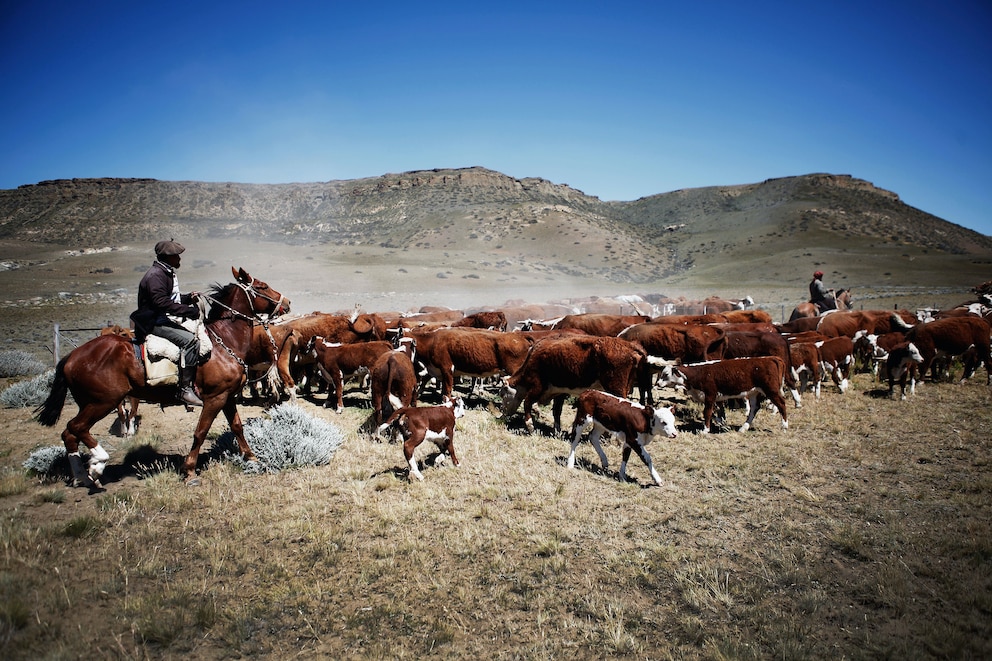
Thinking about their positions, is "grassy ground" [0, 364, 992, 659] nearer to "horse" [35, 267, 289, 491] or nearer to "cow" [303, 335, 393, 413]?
"horse" [35, 267, 289, 491]

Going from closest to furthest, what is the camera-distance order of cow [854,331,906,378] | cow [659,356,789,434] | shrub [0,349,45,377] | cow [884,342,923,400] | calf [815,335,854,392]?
cow [659,356,789,434]
cow [884,342,923,400]
calf [815,335,854,392]
cow [854,331,906,378]
shrub [0,349,45,377]

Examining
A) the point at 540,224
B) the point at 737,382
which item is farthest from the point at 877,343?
the point at 540,224

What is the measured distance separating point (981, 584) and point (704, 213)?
394 feet

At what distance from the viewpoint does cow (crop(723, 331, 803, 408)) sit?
11.2 metres

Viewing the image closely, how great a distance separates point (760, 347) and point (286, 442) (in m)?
10.5

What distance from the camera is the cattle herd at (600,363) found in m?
7.73

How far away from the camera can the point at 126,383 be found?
263 inches

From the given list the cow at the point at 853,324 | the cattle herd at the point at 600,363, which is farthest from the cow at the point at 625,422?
the cow at the point at 853,324

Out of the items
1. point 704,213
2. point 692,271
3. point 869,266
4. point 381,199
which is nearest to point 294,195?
point 381,199

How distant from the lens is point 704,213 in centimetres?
11281

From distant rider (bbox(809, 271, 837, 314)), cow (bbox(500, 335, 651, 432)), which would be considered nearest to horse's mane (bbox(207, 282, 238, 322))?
cow (bbox(500, 335, 651, 432))

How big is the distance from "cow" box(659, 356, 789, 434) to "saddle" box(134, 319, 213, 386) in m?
8.03

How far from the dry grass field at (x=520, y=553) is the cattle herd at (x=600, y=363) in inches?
34.7

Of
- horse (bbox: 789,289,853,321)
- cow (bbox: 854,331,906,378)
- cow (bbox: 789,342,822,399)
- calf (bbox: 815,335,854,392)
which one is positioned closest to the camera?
cow (bbox: 789,342,822,399)
